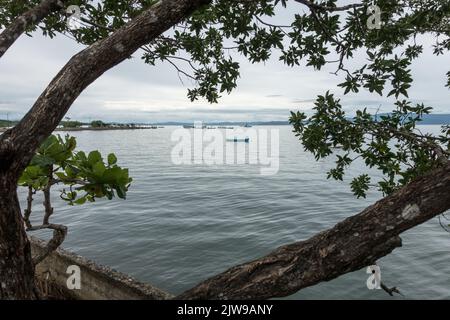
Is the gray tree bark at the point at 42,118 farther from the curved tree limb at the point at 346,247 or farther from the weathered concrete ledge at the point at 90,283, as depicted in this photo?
the weathered concrete ledge at the point at 90,283

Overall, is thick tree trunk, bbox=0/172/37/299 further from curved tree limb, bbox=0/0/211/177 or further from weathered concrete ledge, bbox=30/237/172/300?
weathered concrete ledge, bbox=30/237/172/300

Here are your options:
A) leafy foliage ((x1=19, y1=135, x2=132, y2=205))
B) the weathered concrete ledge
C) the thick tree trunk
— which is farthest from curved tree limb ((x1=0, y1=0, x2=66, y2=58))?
the weathered concrete ledge

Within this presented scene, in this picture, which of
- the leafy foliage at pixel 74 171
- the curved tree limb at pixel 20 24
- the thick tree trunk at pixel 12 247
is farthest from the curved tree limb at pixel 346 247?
the curved tree limb at pixel 20 24

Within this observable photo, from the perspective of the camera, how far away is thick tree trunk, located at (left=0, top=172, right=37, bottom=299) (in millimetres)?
2543

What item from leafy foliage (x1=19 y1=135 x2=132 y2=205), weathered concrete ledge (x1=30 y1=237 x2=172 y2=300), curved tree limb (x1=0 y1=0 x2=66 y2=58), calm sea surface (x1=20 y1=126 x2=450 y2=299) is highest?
curved tree limb (x1=0 y1=0 x2=66 y2=58)

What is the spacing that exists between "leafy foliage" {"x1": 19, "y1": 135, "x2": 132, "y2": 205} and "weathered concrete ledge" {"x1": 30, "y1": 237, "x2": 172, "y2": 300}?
9.19 ft

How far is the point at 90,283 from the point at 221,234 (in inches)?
305

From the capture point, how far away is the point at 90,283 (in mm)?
5863

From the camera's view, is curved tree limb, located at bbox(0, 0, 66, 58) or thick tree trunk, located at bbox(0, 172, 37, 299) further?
curved tree limb, located at bbox(0, 0, 66, 58)

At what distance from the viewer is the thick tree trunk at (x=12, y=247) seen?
2.54 m

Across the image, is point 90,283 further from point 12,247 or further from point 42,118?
point 42,118

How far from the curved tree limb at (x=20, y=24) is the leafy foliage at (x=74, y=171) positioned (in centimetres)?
103

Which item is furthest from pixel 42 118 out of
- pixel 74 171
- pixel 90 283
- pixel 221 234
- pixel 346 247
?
pixel 221 234
